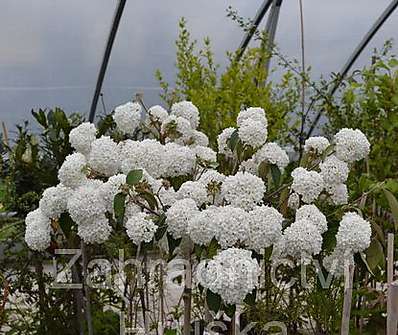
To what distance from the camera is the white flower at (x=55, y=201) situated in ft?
5.56

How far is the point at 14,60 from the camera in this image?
19.2ft

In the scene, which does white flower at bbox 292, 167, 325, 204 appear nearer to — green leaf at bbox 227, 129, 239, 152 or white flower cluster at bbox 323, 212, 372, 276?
white flower cluster at bbox 323, 212, 372, 276

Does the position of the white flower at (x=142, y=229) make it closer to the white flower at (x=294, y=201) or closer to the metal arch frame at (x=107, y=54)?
the white flower at (x=294, y=201)

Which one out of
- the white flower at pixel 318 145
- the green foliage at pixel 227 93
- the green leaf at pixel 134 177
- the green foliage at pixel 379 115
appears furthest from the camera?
the green foliage at pixel 227 93

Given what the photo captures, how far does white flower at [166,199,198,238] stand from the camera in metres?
1.51

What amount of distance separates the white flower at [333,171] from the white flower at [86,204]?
0.53m

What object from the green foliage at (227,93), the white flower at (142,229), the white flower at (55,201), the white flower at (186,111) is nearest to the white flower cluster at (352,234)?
the white flower at (142,229)

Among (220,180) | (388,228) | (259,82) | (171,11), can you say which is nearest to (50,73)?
(171,11)

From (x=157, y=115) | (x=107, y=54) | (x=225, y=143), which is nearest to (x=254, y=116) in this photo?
(x=225, y=143)

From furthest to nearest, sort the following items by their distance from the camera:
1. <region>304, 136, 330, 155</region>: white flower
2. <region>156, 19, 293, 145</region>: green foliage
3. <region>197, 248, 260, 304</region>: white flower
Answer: <region>156, 19, 293, 145</region>: green foliage < <region>304, 136, 330, 155</region>: white flower < <region>197, 248, 260, 304</region>: white flower

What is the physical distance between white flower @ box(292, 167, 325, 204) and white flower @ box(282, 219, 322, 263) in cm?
8

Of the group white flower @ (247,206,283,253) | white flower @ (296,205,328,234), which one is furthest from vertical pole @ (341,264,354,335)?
white flower @ (247,206,283,253)

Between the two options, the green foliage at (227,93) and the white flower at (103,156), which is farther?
the green foliage at (227,93)

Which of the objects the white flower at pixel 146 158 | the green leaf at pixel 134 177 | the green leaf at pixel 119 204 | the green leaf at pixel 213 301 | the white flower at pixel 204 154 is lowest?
the green leaf at pixel 213 301
